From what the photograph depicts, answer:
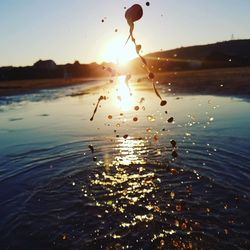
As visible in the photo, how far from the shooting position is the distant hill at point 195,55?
86.8 meters

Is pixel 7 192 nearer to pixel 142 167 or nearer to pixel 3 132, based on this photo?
pixel 142 167

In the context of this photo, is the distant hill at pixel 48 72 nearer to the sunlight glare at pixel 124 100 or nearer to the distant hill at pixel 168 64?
the distant hill at pixel 168 64

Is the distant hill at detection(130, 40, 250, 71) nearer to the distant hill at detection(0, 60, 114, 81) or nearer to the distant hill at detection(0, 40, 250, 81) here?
the distant hill at detection(0, 40, 250, 81)

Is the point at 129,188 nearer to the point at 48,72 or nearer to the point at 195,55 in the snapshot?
the point at 48,72

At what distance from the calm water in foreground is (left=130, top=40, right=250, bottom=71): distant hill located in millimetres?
69957

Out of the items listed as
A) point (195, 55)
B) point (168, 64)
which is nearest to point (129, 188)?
point (168, 64)

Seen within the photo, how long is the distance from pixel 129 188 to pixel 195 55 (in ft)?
368

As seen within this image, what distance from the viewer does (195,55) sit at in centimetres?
11694

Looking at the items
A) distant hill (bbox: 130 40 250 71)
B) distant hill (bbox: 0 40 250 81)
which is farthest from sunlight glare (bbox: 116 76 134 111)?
distant hill (bbox: 130 40 250 71)

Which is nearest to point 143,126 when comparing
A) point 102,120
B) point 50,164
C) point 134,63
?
point 102,120

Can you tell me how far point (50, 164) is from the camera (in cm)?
1109

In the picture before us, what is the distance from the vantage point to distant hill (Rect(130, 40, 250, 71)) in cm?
8679

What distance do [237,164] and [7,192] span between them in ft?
17.5

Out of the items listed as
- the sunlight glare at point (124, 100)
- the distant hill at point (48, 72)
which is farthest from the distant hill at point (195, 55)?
the sunlight glare at point (124, 100)
